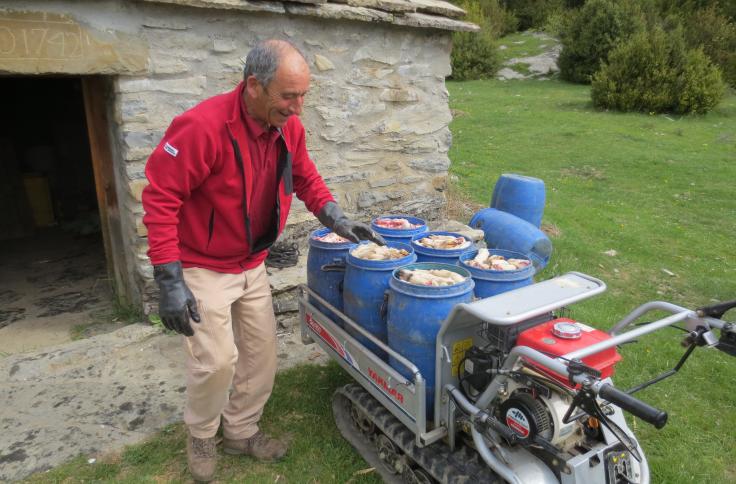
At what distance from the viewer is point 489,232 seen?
4.96 m

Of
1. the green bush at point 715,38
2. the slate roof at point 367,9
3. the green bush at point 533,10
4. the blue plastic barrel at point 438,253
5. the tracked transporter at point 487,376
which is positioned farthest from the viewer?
the green bush at point 533,10

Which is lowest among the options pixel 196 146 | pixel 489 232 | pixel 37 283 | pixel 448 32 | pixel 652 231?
pixel 37 283

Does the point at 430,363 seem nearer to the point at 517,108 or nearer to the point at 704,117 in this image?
the point at 517,108

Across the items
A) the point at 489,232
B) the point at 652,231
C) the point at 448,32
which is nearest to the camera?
the point at 489,232

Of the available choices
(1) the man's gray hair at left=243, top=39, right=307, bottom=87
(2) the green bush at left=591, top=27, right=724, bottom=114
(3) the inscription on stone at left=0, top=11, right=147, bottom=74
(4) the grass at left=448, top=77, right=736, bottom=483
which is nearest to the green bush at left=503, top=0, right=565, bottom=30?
(4) the grass at left=448, top=77, right=736, bottom=483

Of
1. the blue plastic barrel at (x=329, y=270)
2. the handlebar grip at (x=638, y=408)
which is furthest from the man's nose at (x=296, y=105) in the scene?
the handlebar grip at (x=638, y=408)

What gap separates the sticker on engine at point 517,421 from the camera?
2160 mm

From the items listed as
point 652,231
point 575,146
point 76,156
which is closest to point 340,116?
point 652,231

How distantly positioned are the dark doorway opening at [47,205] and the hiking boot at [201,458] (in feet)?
9.16

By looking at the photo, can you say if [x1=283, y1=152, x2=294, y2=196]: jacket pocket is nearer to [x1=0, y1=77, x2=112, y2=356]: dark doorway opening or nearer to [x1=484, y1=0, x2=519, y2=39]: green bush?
[x1=0, y1=77, x2=112, y2=356]: dark doorway opening

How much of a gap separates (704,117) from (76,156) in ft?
47.9

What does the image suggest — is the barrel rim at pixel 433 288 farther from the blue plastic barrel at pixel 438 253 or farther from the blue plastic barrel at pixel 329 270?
the blue plastic barrel at pixel 329 270

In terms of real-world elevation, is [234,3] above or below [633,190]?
above

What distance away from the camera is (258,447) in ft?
9.93
